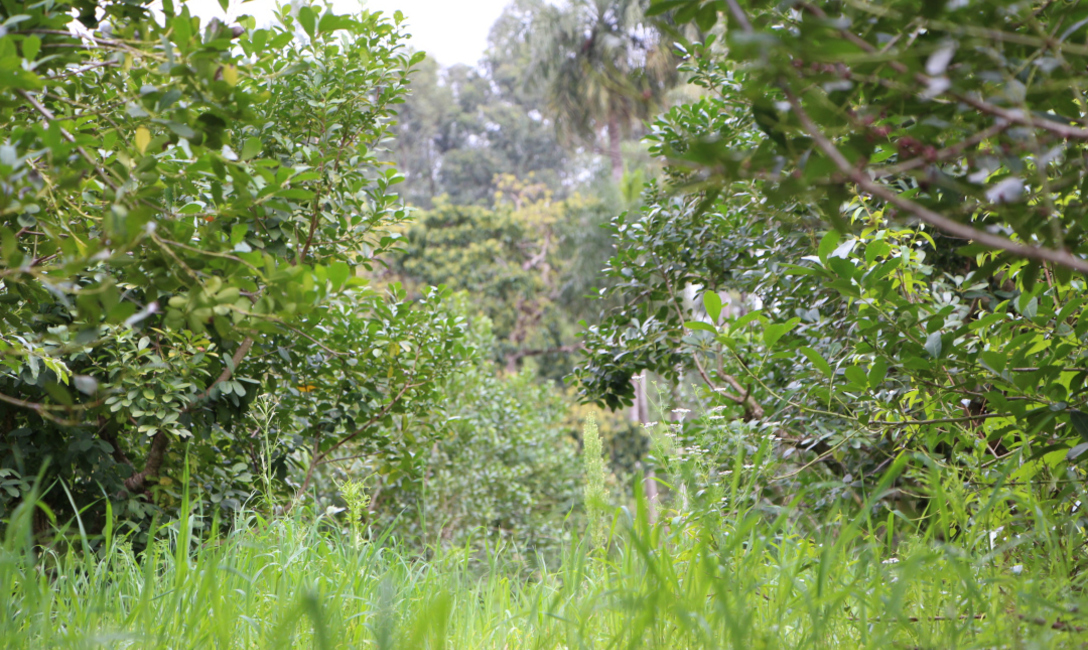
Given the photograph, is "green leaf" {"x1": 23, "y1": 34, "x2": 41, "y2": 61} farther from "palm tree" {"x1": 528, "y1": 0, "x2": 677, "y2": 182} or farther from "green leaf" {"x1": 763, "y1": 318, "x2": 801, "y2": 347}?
"palm tree" {"x1": 528, "y1": 0, "x2": 677, "y2": 182}

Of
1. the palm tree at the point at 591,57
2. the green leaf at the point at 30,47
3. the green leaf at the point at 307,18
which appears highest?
the palm tree at the point at 591,57

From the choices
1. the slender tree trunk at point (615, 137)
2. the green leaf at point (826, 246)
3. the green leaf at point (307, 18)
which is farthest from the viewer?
the slender tree trunk at point (615, 137)

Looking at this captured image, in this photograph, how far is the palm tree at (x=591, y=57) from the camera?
15461mm

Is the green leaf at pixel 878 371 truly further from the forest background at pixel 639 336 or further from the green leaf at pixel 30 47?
the green leaf at pixel 30 47

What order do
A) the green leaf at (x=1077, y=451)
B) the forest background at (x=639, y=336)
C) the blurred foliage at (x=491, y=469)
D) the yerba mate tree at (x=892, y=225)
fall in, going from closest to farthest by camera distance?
the yerba mate tree at (x=892, y=225), the forest background at (x=639, y=336), the green leaf at (x=1077, y=451), the blurred foliage at (x=491, y=469)

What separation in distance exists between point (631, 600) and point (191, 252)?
0.98 meters

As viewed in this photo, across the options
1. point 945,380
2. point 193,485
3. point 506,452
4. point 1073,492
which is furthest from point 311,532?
point 506,452

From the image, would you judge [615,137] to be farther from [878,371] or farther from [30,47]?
[30,47]

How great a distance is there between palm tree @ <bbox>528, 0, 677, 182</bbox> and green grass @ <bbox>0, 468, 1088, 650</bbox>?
1441 centimetres

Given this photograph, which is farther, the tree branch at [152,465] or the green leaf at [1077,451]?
the tree branch at [152,465]

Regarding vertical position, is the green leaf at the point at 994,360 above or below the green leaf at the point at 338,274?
below

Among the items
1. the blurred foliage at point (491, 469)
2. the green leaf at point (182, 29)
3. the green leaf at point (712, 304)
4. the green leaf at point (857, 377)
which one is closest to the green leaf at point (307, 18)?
the green leaf at point (182, 29)

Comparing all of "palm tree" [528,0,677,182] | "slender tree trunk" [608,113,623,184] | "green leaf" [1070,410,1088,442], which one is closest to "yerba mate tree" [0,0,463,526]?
"green leaf" [1070,410,1088,442]

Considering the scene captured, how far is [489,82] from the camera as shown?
101ft
